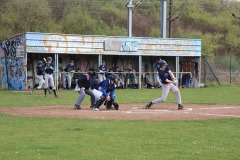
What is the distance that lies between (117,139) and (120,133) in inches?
36.7

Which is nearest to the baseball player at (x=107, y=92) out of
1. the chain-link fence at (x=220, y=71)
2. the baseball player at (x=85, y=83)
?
the baseball player at (x=85, y=83)

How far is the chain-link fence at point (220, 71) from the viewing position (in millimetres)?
38525

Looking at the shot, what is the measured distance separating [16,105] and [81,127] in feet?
26.0

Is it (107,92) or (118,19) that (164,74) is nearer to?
(107,92)

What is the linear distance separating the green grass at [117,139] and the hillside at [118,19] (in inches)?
1483

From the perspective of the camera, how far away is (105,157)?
8711mm

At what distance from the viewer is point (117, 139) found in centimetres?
1073

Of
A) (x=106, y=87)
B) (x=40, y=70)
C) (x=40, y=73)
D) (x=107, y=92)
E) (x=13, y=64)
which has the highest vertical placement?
(x=13, y=64)

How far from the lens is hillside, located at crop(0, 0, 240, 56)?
169ft

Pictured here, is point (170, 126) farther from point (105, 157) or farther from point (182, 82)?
point (182, 82)

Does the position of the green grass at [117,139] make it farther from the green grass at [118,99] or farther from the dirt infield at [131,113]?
the green grass at [118,99]

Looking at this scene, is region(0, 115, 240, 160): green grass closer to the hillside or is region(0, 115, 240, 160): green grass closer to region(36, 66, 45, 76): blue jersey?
region(36, 66, 45, 76): blue jersey

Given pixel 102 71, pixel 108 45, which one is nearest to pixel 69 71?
pixel 102 71

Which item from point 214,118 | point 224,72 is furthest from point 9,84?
point 214,118
